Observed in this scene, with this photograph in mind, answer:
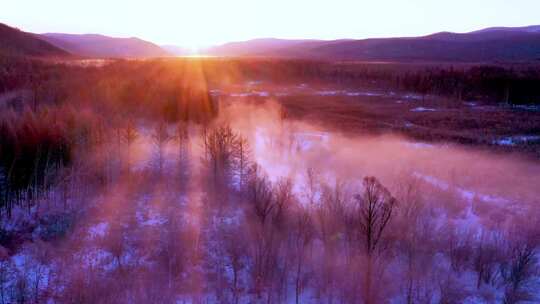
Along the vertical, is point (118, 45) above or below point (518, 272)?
above

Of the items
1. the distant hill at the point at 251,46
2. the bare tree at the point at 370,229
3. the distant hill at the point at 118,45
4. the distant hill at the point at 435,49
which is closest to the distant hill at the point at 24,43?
the bare tree at the point at 370,229

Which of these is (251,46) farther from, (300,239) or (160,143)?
(300,239)

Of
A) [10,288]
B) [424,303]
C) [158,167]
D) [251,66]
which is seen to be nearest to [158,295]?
[10,288]

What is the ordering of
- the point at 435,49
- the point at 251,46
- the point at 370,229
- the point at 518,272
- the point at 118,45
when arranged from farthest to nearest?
the point at 251,46 < the point at 118,45 < the point at 435,49 < the point at 370,229 < the point at 518,272

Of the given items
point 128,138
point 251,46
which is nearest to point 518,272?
point 128,138

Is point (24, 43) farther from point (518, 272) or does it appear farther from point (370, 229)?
point (518, 272)

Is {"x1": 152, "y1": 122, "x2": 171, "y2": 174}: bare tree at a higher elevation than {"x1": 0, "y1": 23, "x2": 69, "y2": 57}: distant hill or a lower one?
lower

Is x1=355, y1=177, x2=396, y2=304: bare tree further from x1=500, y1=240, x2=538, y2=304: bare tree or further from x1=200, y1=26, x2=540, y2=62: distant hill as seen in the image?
x1=200, y1=26, x2=540, y2=62: distant hill

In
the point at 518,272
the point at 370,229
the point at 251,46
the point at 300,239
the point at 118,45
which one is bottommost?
the point at 518,272

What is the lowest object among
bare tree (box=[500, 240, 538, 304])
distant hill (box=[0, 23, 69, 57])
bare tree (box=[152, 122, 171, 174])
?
bare tree (box=[500, 240, 538, 304])

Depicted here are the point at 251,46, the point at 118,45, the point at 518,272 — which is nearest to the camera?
the point at 518,272

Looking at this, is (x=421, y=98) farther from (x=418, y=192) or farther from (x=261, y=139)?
(x=418, y=192)

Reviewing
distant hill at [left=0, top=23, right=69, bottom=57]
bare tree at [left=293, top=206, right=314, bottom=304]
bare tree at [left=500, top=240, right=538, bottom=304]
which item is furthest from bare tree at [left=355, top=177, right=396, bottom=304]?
distant hill at [left=0, top=23, right=69, bottom=57]

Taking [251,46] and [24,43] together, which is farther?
[251,46]
